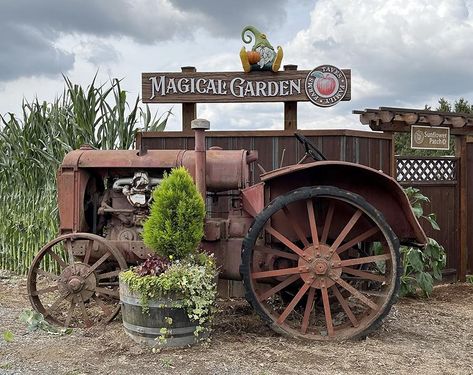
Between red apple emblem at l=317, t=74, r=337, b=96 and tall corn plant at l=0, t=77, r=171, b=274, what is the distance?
2.21 meters

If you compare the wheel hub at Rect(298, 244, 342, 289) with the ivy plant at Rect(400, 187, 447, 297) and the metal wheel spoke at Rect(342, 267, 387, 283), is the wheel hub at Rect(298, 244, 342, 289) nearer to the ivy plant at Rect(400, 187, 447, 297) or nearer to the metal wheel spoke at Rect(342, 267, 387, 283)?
the metal wheel spoke at Rect(342, 267, 387, 283)

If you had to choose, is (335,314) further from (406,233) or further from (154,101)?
(154,101)

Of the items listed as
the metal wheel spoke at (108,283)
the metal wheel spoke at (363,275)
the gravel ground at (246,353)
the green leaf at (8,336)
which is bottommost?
the gravel ground at (246,353)

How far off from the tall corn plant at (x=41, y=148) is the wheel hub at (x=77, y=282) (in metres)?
2.59

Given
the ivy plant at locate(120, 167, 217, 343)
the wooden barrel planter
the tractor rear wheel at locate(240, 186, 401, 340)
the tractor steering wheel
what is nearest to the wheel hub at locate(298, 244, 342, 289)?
the tractor rear wheel at locate(240, 186, 401, 340)

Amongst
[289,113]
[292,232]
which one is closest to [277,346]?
[292,232]

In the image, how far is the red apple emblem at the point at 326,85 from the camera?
607cm

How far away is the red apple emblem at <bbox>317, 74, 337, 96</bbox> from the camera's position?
607cm

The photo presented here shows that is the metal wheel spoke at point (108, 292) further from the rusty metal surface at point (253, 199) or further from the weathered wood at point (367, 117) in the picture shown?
the weathered wood at point (367, 117)

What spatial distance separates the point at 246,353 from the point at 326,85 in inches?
138

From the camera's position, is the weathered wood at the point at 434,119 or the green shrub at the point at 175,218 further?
the weathered wood at the point at 434,119

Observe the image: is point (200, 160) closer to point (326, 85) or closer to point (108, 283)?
point (108, 283)

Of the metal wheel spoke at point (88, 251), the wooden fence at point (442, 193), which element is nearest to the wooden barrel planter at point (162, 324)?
the metal wheel spoke at point (88, 251)

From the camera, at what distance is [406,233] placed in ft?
Result: 14.2
